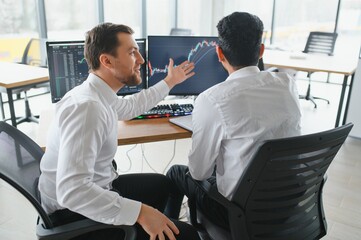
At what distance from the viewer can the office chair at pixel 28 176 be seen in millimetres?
984

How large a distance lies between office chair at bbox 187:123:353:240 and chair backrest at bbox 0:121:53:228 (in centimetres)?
60

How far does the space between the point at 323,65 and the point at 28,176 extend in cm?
351

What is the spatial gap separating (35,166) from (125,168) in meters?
1.71

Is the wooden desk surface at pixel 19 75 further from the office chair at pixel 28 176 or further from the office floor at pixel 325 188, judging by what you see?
the office chair at pixel 28 176

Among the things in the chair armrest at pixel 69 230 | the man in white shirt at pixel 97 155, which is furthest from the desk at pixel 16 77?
the chair armrest at pixel 69 230

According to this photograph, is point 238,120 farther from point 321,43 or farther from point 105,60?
point 321,43

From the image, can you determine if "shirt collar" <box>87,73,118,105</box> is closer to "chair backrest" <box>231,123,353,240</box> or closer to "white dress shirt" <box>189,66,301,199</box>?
"white dress shirt" <box>189,66,301,199</box>

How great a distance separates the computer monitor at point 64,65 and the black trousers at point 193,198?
2.56 feet

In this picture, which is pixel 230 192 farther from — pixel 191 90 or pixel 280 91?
pixel 191 90

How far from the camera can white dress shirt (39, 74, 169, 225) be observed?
997 millimetres

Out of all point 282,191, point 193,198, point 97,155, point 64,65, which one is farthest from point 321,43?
point 97,155

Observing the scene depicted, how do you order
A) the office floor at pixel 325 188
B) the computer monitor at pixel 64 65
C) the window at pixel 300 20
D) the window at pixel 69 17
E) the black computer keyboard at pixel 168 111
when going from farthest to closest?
the window at pixel 300 20, the window at pixel 69 17, the office floor at pixel 325 188, the black computer keyboard at pixel 168 111, the computer monitor at pixel 64 65

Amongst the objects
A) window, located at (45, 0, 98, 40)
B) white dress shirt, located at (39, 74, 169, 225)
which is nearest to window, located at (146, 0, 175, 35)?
window, located at (45, 0, 98, 40)

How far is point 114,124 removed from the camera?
1.20 meters
